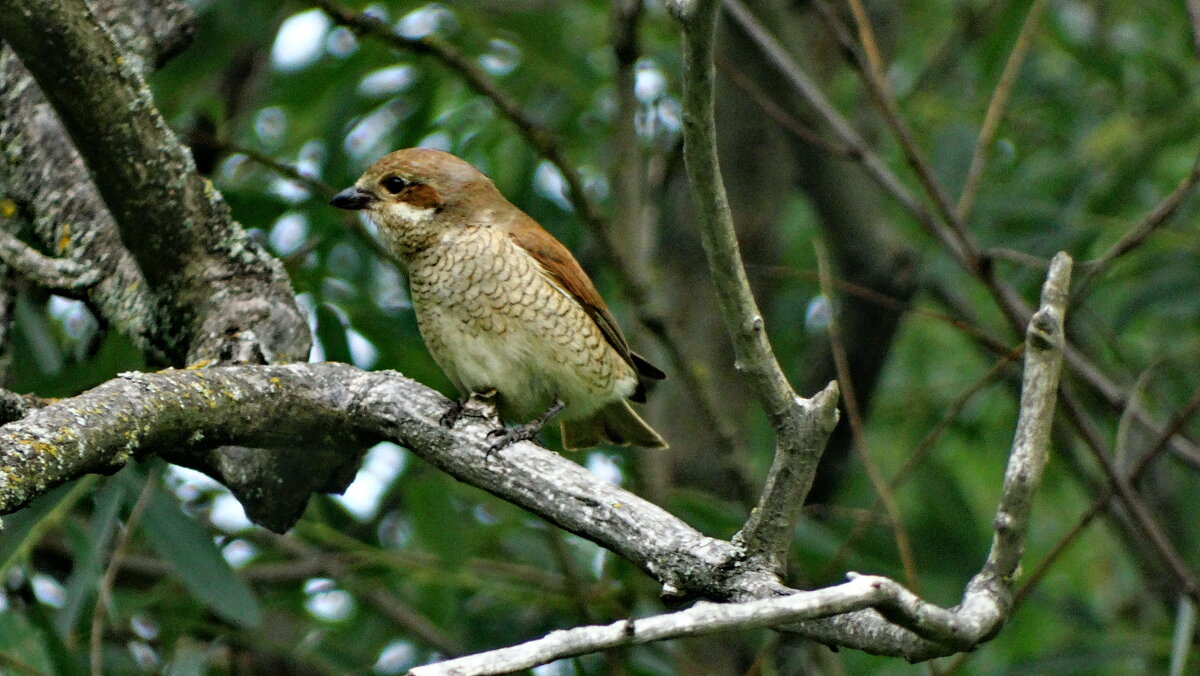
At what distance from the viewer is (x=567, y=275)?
163 inches

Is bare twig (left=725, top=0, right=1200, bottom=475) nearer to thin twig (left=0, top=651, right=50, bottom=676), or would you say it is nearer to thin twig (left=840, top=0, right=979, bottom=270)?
thin twig (left=840, top=0, right=979, bottom=270)

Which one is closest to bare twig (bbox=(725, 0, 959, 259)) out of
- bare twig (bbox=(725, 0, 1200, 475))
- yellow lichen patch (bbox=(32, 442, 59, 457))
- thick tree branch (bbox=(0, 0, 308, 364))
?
bare twig (bbox=(725, 0, 1200, 475))

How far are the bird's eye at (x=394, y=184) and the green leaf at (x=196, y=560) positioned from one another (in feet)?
3.88

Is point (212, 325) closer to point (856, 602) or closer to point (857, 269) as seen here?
point (856, 602)

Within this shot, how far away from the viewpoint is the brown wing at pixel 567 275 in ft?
13.6

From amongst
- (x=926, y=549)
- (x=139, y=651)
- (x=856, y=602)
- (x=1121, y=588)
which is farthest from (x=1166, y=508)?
(x=856, y=602)

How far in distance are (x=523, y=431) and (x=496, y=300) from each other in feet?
2.86

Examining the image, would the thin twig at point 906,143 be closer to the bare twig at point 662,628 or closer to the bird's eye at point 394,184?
the bird's eye at point 394,184

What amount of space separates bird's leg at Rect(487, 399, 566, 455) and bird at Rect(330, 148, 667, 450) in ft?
0.04

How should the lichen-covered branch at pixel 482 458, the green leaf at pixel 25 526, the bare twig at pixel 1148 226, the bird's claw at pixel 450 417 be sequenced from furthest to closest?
the bare twig at pixel 1148 226 < the green leaf at pixel 25 526 < the bird's claw at pixel 450 417 < the lichen-covered branch at pixel 482 458

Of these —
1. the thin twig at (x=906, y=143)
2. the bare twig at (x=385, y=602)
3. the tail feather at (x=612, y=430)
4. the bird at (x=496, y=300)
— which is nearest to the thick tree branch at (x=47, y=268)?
the bird at (x=496, y=300)

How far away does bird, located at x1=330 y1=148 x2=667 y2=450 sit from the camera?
3.90 metres

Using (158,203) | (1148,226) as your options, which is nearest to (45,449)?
(158,203)

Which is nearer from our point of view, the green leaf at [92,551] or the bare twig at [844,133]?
the green leaf at [92,551]
